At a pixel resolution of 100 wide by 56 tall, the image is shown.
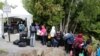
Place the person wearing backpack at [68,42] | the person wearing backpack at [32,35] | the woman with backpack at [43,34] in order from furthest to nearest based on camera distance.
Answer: the woman with backpack at [43,34] < the person wearing backpack at [32,35] < the person wearing backpack at [68,42]

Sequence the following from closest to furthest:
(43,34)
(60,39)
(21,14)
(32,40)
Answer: (60,39) → (32,40) → (43,34) → (21,14)

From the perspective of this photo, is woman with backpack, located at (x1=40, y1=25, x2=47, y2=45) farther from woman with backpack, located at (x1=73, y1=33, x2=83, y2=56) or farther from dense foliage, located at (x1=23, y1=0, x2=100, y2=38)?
woman with backpack, located at (x1=73, y1=33, x2=83, y2=56)

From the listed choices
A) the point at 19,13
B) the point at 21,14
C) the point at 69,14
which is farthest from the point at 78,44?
the point at 69,14

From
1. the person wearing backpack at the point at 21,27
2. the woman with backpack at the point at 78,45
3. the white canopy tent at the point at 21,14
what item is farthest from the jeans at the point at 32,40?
the woman with backpack at the point at 78,45

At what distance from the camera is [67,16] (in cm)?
3269

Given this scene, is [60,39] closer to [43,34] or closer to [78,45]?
[43,34]

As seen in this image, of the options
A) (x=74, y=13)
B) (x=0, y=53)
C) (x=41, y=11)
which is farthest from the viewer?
(x=74, y=13)

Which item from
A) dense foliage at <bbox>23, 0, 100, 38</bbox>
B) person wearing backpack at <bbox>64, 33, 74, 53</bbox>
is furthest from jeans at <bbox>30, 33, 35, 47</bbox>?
dense foliage at <bbox>23, 0, 100, 38</bbox>

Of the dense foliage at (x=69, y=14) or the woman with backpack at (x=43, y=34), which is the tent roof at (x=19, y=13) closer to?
the dense foliage at (x=69, y=14)

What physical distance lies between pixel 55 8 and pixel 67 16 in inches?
108

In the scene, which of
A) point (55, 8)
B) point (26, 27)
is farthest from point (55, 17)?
point (26, 27)

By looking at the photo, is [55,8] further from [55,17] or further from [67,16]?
[67,16]

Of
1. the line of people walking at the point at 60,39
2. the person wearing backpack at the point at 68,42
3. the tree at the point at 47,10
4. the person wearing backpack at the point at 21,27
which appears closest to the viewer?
the line of people walking at the point at 60,39

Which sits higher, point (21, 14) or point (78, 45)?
point (21, 14)
